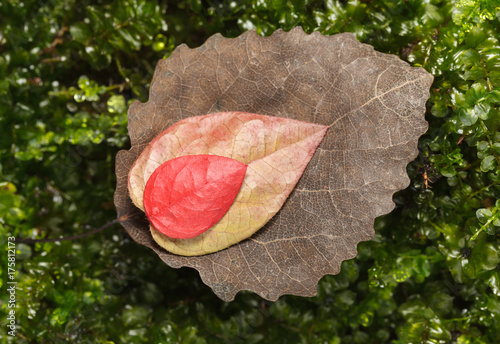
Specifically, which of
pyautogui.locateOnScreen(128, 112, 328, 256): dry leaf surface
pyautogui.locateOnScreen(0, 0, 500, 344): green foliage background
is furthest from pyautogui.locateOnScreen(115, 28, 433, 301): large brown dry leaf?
pyautogui.locateOnScreen(0, 0, 500, 344): green foliage background

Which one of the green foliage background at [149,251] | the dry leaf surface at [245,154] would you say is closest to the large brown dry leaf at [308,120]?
the dry leaf surface at [245,154]

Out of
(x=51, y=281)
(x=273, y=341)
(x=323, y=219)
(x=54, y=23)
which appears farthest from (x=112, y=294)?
(x=54, y=23)

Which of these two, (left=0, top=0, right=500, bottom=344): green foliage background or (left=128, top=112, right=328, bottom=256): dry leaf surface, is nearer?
(left=128, top=112, right=328, bottom=256): dry leaf surface

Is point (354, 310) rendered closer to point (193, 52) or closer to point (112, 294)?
point (112, 294)

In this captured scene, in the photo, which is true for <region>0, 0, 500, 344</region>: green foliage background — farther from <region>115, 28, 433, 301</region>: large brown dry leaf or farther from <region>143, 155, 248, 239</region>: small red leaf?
<region>143, 155, 248, 239</region>: small red leaf

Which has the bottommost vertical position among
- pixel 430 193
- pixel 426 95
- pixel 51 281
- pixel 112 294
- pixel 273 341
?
pixel 273 341

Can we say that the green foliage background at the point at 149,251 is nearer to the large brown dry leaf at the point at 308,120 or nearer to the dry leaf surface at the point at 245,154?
the large brown dry leaf at the point at 308,120
